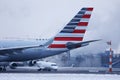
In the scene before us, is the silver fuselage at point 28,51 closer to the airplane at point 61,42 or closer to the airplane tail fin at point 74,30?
the airplane at point 61,42

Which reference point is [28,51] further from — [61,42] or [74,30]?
[74,30]

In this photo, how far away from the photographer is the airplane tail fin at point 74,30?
153 feet

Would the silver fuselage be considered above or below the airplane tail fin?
below

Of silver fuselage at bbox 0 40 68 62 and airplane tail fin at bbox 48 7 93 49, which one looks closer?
airplane tail fin at bbox 48 7 93 49

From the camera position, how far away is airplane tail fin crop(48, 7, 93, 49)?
153 ft

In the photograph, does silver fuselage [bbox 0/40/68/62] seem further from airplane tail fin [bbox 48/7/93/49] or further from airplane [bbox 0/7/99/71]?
airplane tail fin [bbox 48/7/93/49]

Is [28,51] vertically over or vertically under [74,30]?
under

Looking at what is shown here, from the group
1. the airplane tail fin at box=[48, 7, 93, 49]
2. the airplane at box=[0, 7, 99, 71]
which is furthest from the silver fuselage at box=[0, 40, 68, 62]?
the airplane tail fin at box=[48, 7, 93, 49]

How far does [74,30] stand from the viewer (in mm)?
46938

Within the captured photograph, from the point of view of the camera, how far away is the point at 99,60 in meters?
73.4

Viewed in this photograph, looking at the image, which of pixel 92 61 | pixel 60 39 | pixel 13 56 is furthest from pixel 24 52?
pixel 92 61

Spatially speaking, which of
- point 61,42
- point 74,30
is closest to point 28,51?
point 61,42

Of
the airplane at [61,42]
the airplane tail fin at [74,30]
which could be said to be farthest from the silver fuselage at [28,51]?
the airplane tail fin at [74,30]

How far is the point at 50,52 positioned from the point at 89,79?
64.3 ft
